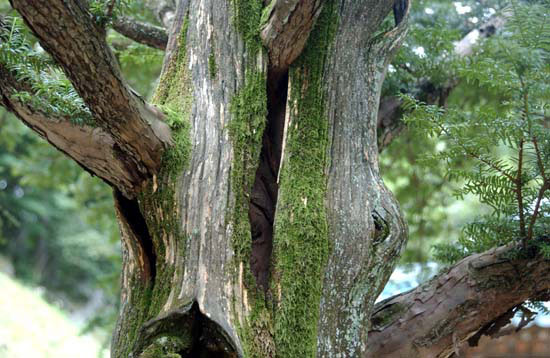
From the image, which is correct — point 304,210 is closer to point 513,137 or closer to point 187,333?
point 187,333

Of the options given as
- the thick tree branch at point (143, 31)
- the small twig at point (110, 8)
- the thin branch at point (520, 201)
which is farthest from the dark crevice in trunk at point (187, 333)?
the thick tree branch at point (143, 31)

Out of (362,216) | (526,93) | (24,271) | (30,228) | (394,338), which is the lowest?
(24,271)

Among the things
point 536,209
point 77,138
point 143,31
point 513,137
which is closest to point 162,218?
point 77,138

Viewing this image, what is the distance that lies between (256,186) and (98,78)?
3.02 feet

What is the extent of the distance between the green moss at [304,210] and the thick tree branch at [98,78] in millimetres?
543

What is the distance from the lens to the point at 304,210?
2.33 m

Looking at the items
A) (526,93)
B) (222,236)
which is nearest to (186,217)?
(222,236)

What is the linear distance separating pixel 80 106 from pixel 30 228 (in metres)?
21.3

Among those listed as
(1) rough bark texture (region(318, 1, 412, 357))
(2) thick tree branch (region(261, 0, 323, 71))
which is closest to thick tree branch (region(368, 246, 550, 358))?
(1) rough bark texture (region(318, 1, 412, 357))

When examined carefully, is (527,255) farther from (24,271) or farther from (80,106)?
(24,271)

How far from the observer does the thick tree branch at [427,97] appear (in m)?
3.64

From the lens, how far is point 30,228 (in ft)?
71.0

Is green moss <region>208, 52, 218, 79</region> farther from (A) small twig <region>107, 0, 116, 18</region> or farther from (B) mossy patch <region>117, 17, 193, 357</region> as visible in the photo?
(A) small twig <region>107, 0, 116, 18</region>

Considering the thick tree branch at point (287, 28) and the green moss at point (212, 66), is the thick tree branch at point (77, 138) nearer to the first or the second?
the green moss at point (212, 66)
